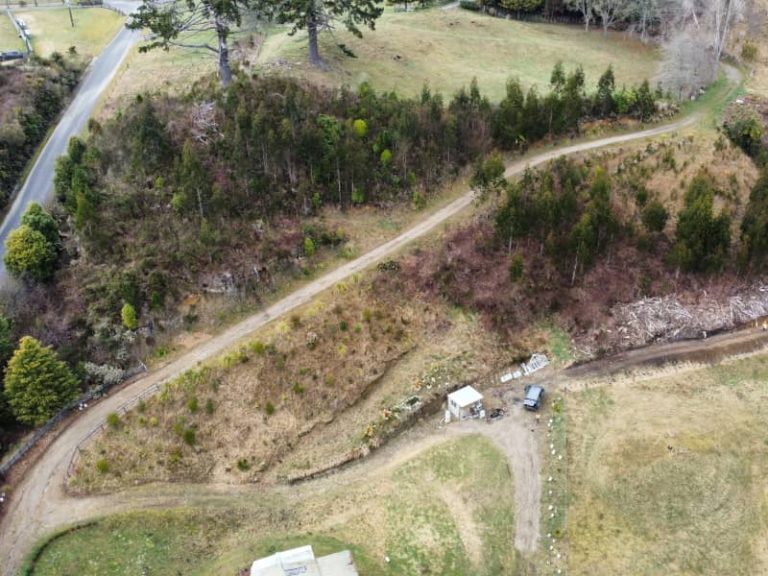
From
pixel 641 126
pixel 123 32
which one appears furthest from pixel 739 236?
pixel 123 32

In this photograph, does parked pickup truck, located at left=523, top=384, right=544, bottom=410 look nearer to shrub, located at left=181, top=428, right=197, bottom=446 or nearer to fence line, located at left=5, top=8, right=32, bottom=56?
shrub, located at left=181, top=428, right=197, bottom=446

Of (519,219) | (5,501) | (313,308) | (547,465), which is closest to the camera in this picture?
(5,501)

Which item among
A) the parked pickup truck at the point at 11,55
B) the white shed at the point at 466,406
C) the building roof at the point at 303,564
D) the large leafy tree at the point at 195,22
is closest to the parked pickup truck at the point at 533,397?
the white shed at the point at 466,406

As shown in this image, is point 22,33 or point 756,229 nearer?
point 756,229

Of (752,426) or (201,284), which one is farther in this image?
(201,284)

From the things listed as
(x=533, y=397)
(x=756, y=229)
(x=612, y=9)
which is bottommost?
(x=533, y=397)

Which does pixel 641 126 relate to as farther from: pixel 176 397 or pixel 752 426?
pixel 176 397

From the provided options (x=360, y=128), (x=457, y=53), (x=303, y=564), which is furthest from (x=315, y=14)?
(x=303, y=564)

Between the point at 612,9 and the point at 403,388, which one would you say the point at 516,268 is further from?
the point at 612,9
